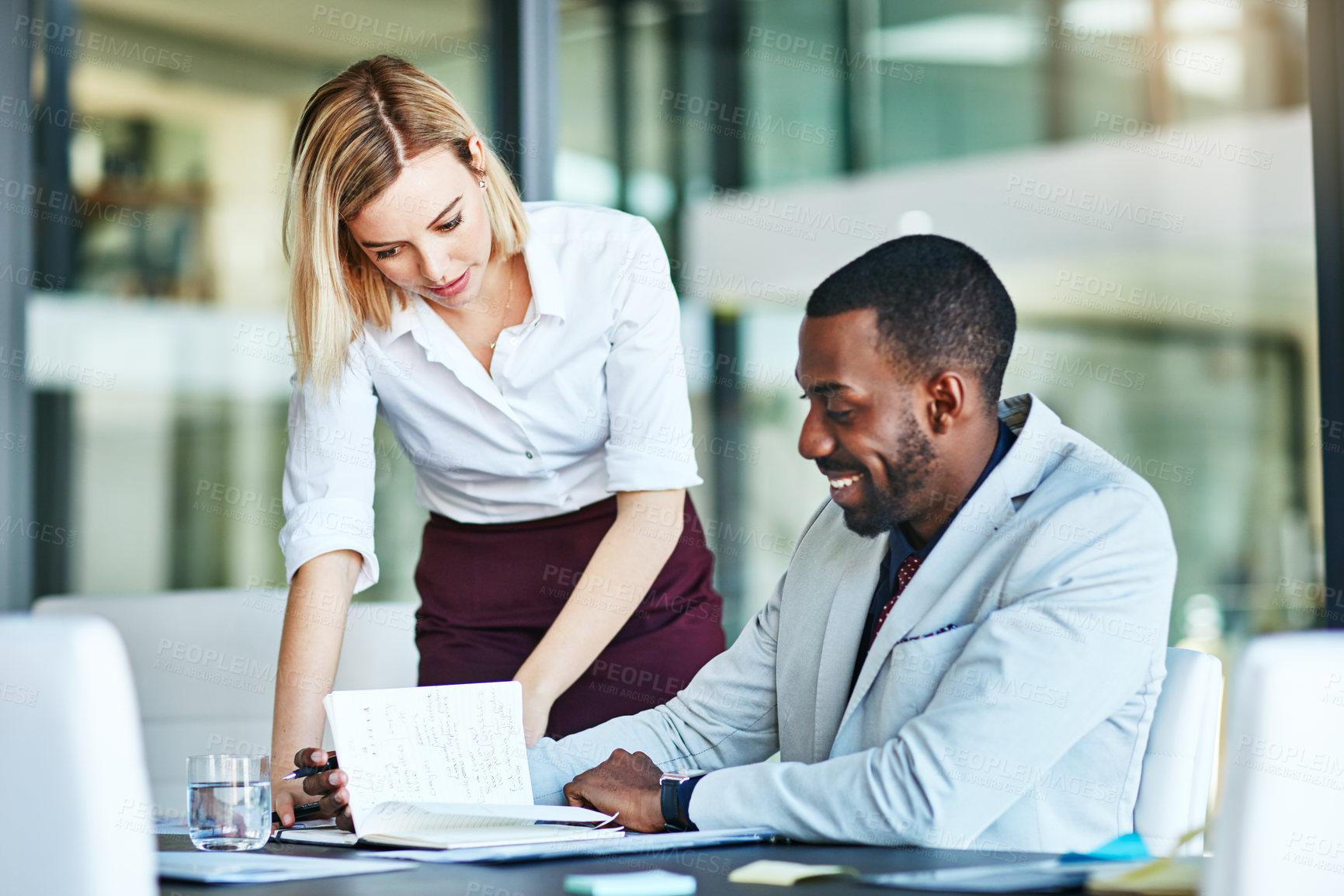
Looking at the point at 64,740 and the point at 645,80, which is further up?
the point at 645,80

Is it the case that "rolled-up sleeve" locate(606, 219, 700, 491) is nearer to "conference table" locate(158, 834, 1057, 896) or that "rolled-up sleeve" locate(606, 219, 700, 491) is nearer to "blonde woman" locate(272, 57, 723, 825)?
"blonde woman" locate(272, 57, 723, 825)

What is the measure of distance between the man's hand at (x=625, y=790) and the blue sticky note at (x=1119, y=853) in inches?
16.8

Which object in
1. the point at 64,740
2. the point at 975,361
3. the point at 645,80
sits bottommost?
the point at 64,740

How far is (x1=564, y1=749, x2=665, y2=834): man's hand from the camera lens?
138 centimetres

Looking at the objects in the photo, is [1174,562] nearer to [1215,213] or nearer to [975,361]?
[975,361]

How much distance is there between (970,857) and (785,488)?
537cm

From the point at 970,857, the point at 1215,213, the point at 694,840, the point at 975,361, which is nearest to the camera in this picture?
the point at 970,857

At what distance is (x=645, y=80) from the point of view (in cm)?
658

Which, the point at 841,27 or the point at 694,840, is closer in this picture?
the point at 694,840

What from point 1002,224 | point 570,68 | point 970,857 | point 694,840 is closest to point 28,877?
point 694,840

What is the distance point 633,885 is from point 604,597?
88cm

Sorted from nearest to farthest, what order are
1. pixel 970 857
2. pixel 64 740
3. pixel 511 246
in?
pixel 64 740 → pixel 970 857 → pixel 511 246

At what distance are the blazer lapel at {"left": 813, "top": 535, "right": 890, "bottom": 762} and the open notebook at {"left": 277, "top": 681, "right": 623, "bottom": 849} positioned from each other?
28 centimetres

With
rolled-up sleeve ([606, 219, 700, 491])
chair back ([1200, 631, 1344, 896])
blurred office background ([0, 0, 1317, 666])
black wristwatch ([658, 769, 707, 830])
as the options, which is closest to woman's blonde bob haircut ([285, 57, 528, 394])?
rolled-up sleeve ([606, 219, 700, 491])
